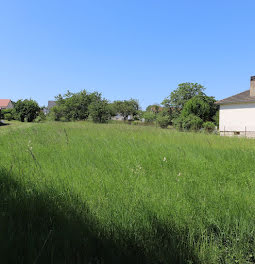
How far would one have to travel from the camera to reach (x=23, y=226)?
1599mm

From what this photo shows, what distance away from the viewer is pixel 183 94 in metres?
44.7

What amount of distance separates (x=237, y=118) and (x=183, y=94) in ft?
69.1

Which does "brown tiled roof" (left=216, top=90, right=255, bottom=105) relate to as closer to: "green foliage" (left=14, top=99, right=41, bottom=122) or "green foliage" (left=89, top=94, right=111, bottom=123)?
"green foliage" (left=89, top=94, right=111, bottom=123)

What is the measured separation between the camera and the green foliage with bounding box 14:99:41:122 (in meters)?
37.1

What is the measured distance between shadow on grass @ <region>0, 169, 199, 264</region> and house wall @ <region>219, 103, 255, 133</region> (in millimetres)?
25938

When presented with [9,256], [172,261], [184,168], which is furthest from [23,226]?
[184,168]

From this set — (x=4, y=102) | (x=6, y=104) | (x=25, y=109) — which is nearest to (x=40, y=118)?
(x=25, y=109)

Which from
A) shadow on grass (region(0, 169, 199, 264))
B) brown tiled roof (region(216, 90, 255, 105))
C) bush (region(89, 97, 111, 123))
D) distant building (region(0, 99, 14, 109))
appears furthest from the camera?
distant building (region(0, 99, 14, 109))

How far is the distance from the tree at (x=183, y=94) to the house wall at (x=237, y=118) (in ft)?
60.2

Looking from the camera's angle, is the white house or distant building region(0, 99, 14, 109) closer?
the white house

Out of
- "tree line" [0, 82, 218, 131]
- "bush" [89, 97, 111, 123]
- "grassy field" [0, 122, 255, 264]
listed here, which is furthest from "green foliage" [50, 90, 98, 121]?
"grassy field" [0, 122, 255, 264]

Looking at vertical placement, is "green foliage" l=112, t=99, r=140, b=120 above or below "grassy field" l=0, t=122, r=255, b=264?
above

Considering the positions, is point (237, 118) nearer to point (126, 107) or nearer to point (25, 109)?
point (25, 109)

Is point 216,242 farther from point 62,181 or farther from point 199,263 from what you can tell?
point 62,181
